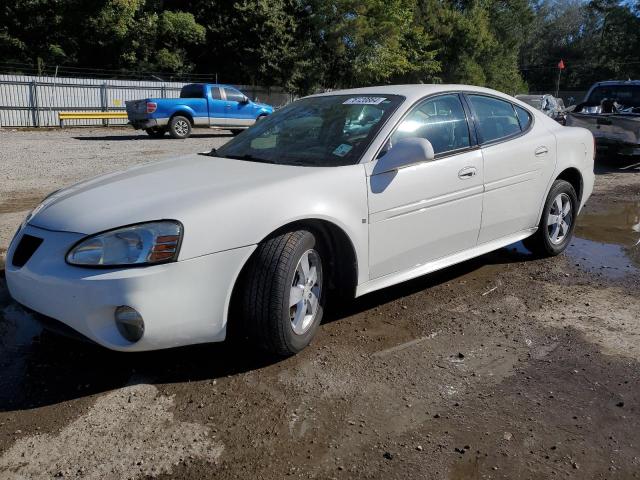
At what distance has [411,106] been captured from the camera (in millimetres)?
3979

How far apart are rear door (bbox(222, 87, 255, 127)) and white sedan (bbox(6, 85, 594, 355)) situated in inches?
592

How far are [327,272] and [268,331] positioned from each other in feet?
2.17

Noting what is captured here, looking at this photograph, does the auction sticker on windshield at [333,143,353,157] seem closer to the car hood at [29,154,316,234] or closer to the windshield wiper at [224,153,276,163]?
the car hood at [29,154,316,234]

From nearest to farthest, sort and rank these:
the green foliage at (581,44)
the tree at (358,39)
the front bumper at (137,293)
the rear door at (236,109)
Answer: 1. the front bumper at (137,293)
2. the rear door at (236,109)
3. the tree at (358,39)
4. the green foliage at (581,44)

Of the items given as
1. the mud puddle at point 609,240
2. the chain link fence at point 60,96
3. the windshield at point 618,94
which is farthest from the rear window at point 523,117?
the chain link fence at point 60,96

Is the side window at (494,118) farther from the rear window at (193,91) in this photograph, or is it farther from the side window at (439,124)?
the rear window at (193,91)

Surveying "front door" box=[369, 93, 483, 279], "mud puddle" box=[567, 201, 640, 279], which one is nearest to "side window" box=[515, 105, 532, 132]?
"front door" box=[369, 93, 483, 279]

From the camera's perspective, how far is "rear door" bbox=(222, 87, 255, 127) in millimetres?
19078

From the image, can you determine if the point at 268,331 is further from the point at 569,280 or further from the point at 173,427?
the point at 569,280

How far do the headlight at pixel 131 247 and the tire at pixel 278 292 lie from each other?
0.47 metres

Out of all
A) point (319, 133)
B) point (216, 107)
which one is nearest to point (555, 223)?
point (319, 133)

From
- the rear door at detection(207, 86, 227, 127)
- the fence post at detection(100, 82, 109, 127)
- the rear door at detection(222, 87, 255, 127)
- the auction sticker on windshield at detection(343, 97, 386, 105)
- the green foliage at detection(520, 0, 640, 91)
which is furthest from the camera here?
the green foliage at detection(520, 0, 640, 91)

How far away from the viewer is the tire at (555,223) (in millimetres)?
5172

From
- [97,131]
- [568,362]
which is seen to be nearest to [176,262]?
[568,362]
